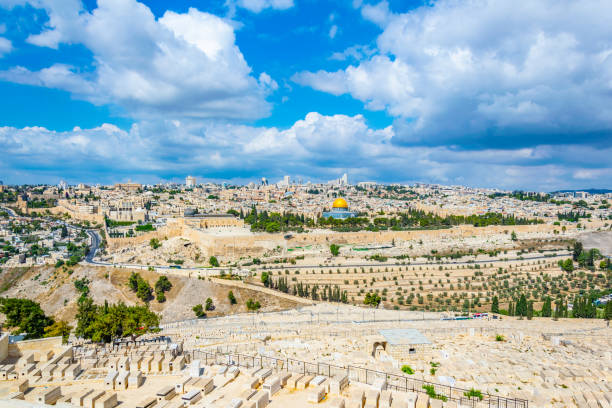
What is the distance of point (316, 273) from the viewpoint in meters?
34.2

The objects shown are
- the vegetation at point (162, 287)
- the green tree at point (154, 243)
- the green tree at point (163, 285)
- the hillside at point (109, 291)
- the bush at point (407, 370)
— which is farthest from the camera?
the green tree at point (154, 243)

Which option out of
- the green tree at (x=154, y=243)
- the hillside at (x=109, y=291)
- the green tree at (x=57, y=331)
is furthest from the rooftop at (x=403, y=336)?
the green tree at (x=154, y=243)

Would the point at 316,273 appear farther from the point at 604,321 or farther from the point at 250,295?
the point at 604,321

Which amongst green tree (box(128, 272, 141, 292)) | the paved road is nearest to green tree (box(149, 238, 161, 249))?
green tree (box(128, 272, 141, 292))

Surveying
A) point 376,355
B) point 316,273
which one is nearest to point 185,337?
point 376,355

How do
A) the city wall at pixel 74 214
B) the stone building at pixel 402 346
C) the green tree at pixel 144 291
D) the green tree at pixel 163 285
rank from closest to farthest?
the stone building at pixel 402 346 → the green tree at pixel 144 291 → the green tree at pixel 163 285 → the city wall at pixel 74 214

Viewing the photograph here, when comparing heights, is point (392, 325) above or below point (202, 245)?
below

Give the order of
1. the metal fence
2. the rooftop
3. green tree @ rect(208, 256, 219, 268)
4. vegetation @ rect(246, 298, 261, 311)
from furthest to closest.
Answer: green tree @ rect(208, 256, 219, 268) → vegetation @ rect(246, 298, 261, 311) → the rooftop → the metal fence

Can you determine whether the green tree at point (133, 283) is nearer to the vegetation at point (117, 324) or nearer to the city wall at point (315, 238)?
the city wall at point (315, 238)

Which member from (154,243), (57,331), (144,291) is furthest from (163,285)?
(154,243)

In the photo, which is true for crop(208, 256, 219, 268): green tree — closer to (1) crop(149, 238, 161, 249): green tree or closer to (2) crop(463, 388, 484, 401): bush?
(1) crop(149, 238, 161, 249): green tree

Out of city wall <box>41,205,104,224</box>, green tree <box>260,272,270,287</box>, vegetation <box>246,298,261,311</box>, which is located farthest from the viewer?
city wall <box>41,205,104,224</box>

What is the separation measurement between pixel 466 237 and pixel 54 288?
140ft

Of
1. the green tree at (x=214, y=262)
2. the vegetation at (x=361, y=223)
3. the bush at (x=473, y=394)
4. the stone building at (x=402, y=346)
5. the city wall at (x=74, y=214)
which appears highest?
the city wall at (x=74, y=214)
